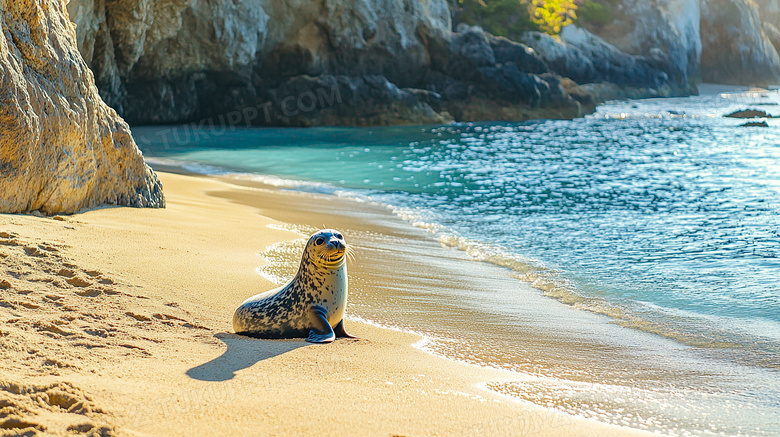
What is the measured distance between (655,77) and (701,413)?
47494 millimetres

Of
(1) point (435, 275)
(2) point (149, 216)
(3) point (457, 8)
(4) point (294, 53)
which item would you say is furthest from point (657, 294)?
(3) point (457, 8)

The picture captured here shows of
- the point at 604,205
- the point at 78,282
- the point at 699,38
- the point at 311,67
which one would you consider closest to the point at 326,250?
the point at 78,282

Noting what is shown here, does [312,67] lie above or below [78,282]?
above

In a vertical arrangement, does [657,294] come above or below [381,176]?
below

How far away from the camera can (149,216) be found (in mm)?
5922

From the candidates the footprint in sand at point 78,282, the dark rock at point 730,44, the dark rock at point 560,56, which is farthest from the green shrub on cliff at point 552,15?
the footprint in sand at point 78,282

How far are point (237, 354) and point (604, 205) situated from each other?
7483 millimetres

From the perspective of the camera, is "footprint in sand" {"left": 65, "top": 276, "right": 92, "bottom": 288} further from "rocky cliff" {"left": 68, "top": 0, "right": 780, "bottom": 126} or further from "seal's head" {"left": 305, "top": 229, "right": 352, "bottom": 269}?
"rocky cliff" {"left": 68, "top": 0, "right": 780, "bottom": 126}

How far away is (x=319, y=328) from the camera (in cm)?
345

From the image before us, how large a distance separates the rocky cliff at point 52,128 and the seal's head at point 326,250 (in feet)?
8.79

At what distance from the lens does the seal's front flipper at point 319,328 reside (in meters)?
3.35

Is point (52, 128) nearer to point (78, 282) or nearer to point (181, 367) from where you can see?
point (78, 282)

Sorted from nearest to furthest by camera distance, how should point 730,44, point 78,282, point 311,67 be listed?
point 78,282 → point 311,67 → point 730,44

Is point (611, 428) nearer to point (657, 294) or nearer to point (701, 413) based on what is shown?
point (701, 413)
